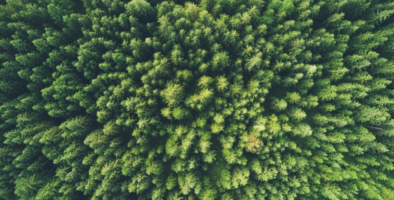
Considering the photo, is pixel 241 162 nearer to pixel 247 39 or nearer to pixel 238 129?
pixel 238 129

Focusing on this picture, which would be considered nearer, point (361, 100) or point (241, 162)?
point (241, 162)

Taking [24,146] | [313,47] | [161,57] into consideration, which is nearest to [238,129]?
[161,57]

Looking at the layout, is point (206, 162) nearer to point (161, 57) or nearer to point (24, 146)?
point (161, 57)

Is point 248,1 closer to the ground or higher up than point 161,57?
higher up

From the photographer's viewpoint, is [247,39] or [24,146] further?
[24,146]

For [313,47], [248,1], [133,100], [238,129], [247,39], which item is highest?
[248,1]

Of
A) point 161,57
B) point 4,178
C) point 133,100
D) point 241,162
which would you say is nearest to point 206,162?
point 241,162
